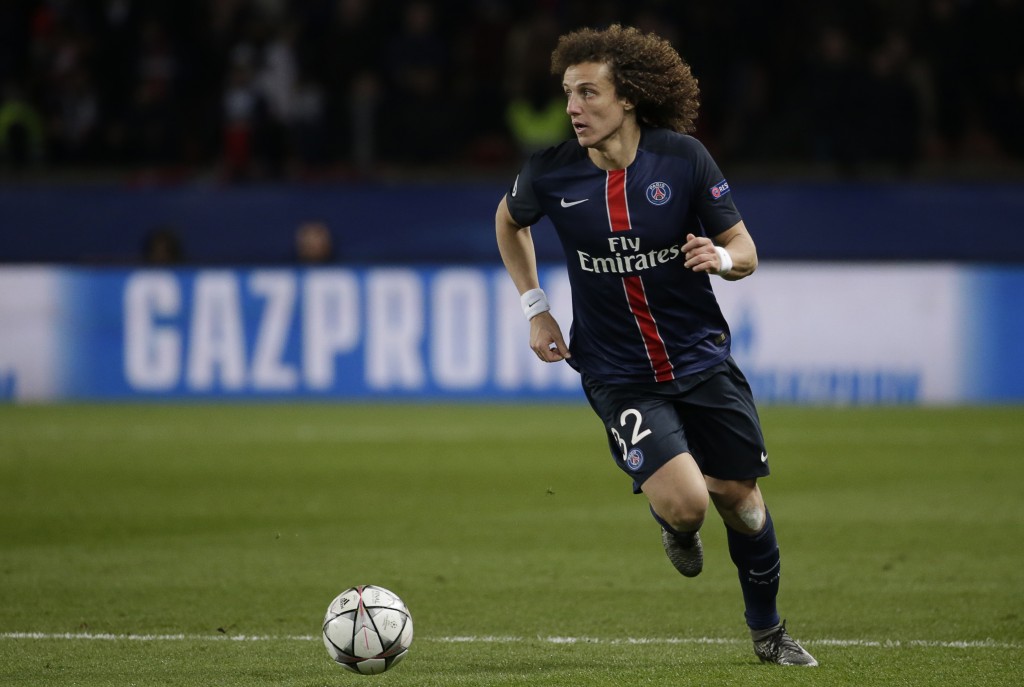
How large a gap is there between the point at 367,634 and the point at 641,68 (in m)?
2.24

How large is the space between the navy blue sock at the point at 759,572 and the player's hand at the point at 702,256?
1.05 meters

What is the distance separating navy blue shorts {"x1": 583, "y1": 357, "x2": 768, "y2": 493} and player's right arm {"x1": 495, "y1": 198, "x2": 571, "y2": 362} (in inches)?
11.3

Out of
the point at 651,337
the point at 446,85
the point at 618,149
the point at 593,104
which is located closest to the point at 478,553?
the point at 651,337

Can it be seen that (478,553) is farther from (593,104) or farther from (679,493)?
(593,104)

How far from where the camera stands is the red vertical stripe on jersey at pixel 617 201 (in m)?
5.96

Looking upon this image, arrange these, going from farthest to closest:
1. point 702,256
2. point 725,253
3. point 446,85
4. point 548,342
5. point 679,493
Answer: point 446,85, point 548,342, point 679,493, point 725,253, point 702,256

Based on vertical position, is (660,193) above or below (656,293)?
above

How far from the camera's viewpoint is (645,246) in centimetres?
597

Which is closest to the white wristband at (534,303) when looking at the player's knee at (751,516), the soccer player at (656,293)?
the soccer player at (656,293)

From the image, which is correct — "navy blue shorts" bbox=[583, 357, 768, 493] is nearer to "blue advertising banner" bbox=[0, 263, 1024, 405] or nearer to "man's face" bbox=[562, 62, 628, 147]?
"man's face" bbox=[562, 62, 628, 147]

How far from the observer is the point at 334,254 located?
18156 millimetres

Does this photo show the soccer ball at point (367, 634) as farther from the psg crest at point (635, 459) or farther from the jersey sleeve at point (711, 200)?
the jersey sleeve at point (711, 200)

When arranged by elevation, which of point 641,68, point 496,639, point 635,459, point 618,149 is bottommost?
point 496,639

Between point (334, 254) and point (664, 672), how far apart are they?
1282 cm
